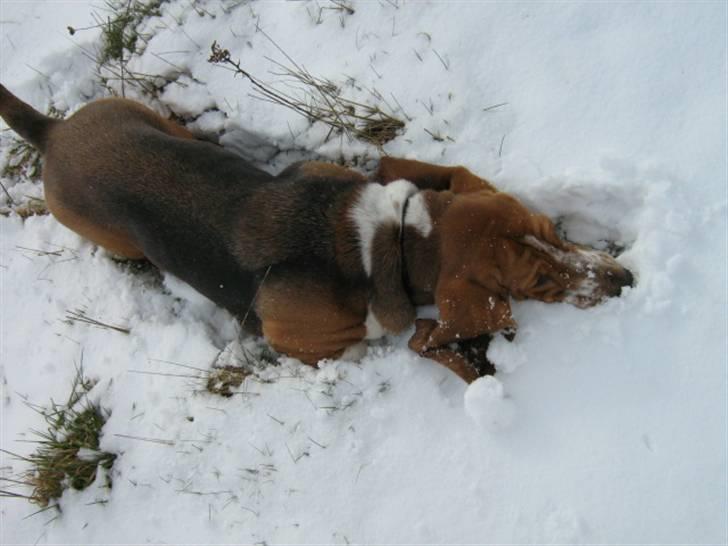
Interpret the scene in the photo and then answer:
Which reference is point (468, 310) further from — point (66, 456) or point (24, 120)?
point (24, 120)

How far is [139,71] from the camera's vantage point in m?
5.26

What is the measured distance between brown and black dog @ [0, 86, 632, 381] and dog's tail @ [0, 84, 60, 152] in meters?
0.02

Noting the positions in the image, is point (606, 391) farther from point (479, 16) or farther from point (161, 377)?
point (161, 377)

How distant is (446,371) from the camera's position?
12.5 ft

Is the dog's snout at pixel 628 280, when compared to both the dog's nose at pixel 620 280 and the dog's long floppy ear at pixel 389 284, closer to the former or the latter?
the dog's nose at pixel 620 280

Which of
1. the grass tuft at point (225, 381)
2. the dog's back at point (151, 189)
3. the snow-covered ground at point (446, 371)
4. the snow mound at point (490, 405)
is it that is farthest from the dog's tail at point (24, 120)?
the snow mound at point (490, 405)

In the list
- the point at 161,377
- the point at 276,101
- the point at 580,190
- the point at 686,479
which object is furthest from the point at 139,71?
the point at 686,479

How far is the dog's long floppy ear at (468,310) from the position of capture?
11.7 ft

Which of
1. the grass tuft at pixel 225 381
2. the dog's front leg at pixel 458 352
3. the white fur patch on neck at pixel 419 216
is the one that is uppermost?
A: the white fur patch on neck at pixel 419 216

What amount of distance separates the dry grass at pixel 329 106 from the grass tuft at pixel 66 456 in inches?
107

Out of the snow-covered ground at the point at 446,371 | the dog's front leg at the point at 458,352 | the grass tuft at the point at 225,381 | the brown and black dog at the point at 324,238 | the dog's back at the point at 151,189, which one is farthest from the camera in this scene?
the grass tuft at the point at 225,381

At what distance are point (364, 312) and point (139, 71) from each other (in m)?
3.09

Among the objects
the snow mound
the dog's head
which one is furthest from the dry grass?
the snow mound

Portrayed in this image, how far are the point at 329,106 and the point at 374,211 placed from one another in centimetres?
102
